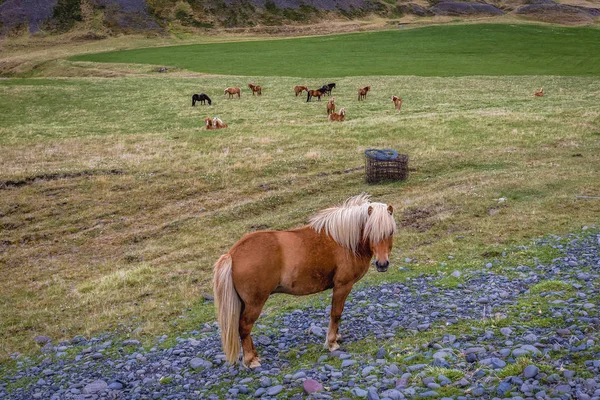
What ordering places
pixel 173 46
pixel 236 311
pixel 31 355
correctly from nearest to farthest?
pixel 236 311
pixel 31 355
pixel 173 46

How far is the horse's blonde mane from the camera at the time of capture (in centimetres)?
859

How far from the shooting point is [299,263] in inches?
342

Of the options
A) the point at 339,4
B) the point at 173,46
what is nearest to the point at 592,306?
the point at 173,46

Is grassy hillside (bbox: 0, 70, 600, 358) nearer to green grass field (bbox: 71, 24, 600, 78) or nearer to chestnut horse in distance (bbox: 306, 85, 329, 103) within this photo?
chestnut horse in distance (bbox: 306, 85, 329, 103)

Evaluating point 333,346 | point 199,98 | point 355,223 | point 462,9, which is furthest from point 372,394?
point 462,9

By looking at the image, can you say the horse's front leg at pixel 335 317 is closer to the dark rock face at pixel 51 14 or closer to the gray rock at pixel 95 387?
the gray rock at pixel 95 387

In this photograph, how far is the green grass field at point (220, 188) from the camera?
13.9 metres

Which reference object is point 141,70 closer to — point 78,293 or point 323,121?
point 323,121

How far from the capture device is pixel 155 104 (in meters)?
48.3

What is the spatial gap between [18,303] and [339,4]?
452ft

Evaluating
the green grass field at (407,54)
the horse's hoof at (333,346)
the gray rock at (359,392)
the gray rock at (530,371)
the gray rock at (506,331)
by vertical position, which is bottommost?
the horse's hoof at (333,346)

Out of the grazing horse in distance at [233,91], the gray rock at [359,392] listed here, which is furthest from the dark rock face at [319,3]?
the gray rock at [359,392]

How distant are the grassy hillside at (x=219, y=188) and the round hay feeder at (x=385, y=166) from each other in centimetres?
54

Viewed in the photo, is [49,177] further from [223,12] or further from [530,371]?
[223,12]
